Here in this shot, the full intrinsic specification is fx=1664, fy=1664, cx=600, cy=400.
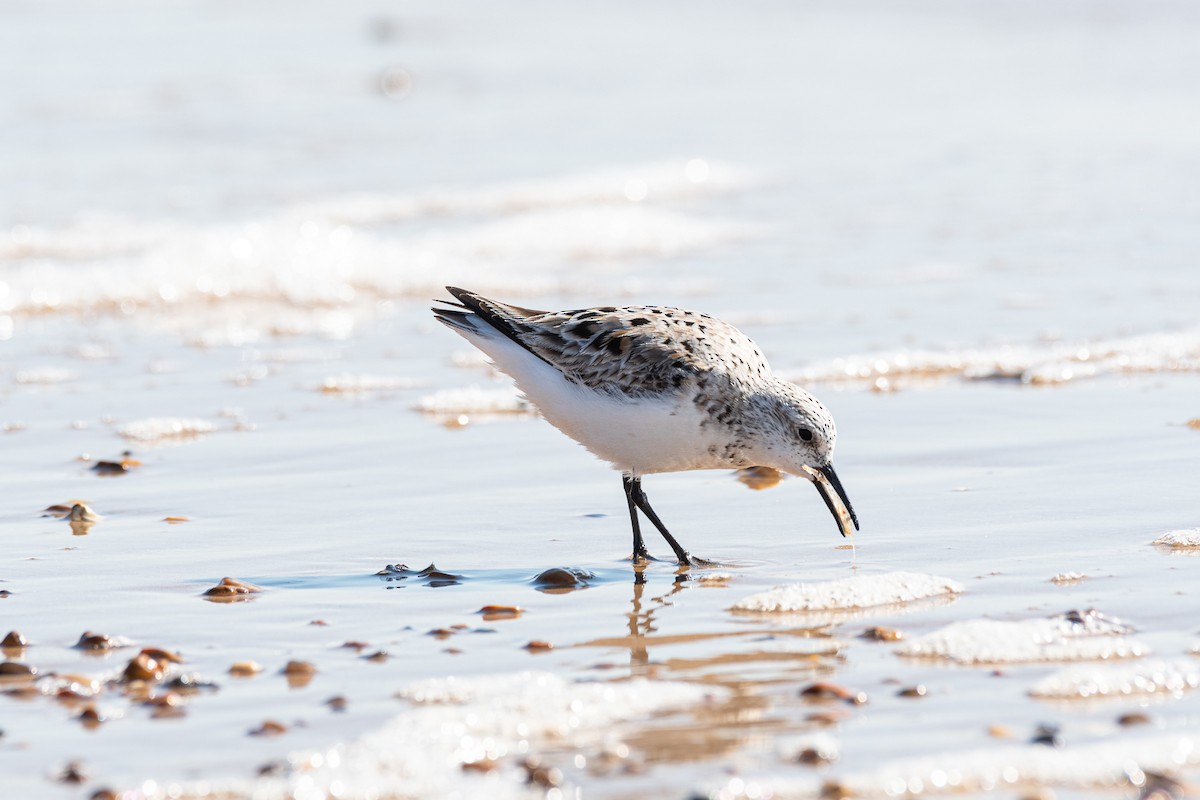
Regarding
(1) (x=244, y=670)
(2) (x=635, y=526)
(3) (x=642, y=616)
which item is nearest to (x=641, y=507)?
(2) (x=635, y=526)

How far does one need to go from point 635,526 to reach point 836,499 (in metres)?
0.71

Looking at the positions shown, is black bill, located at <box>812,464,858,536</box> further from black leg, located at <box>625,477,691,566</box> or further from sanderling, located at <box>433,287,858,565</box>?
black leg, located at <box>625,477,691,566</box>

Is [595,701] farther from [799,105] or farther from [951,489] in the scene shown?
[799,105]

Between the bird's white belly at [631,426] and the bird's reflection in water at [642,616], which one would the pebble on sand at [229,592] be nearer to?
the bird's reflection in water at [642,616]

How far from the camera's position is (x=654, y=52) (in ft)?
67.5

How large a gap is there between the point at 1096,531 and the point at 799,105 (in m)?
11.9

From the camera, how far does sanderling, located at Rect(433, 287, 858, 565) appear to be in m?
5.57

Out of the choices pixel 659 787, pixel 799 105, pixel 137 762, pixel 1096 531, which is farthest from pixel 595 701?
pixel 799 105

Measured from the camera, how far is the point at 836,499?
18.9ft

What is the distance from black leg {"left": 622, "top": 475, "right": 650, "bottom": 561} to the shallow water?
10cm

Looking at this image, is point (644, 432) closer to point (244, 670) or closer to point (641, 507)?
point (641, 507)

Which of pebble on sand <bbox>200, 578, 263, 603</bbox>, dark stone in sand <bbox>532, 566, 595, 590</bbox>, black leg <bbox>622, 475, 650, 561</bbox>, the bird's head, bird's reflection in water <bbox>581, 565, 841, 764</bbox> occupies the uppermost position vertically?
the bird's head

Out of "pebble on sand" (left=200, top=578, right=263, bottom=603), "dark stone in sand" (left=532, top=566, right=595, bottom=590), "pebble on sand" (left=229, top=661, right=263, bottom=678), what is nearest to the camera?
"pebble on sand" (left=229, top=661, right=263, bottom=678)

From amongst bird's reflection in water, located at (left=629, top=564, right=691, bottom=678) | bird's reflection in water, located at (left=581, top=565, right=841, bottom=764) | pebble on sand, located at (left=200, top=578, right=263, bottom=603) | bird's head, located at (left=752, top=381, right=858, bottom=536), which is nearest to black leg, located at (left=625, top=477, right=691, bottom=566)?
bird's reflection in water, located at (left=629, top=564, right=691, bottom=678)
